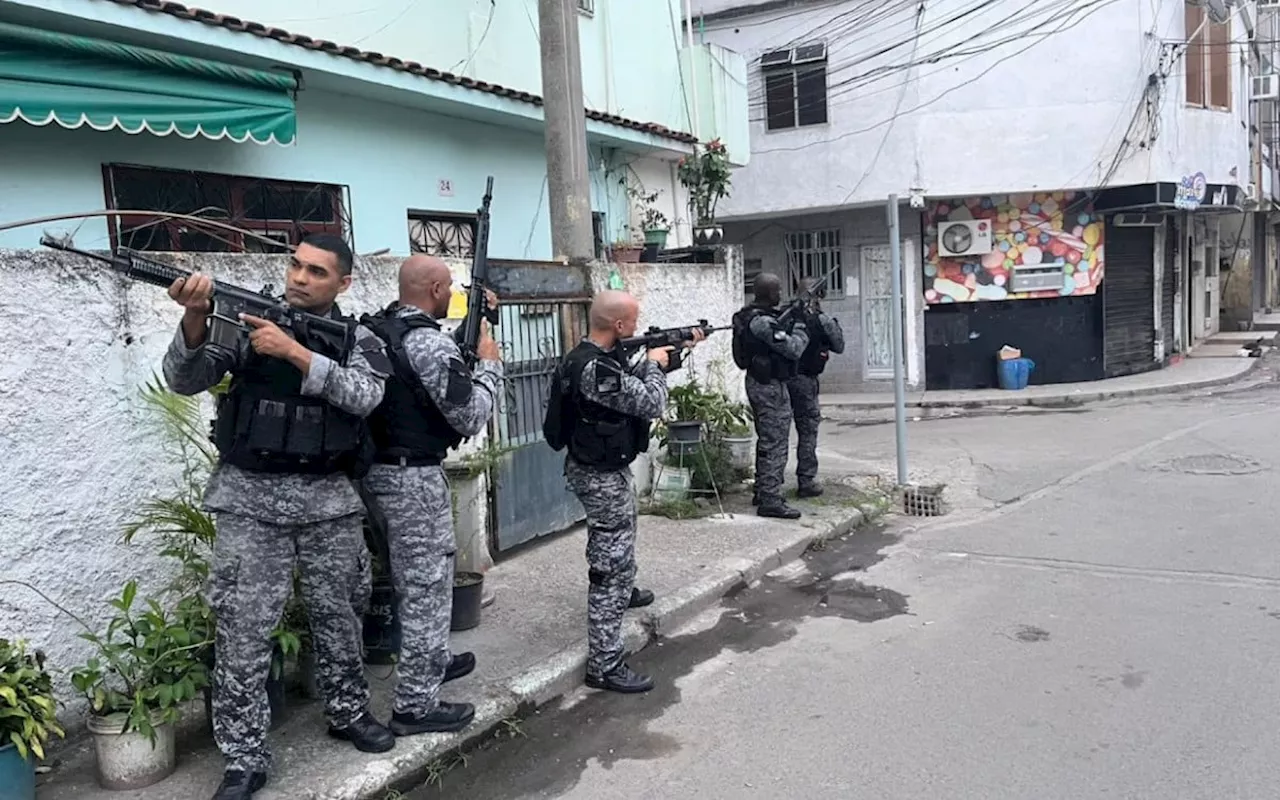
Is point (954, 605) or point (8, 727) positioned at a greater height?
point (8, 727)

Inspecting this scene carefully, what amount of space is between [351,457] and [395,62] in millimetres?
4616

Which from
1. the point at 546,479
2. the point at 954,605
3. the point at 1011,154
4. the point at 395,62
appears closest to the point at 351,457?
the point at 546,479

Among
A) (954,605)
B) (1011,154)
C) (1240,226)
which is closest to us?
(954,605)

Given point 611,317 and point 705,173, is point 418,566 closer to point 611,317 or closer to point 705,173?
point 611,317

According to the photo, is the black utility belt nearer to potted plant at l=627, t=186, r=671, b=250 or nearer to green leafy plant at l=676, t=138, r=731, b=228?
potted plant at l=627, t=186, r=671, b=250

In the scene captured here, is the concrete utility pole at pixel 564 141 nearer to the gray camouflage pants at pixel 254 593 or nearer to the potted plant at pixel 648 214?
the potted plant at pixel 648 214

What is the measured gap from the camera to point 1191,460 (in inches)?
344

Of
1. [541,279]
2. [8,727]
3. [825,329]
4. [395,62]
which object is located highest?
[395,62]

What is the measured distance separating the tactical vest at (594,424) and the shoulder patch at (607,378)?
0.17ft

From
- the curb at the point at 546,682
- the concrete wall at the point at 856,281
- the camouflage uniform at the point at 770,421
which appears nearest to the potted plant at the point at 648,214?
the camouflage uniform at the point at 770,421

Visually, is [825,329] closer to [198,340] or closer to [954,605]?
[954,605]

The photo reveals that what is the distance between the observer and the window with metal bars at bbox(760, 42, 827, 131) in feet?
50.9

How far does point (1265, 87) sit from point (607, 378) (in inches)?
842

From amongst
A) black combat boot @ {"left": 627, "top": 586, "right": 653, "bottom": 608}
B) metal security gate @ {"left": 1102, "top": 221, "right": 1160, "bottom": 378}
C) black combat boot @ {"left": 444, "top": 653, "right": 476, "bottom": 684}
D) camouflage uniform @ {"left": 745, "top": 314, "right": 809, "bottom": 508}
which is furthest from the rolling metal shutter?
black combat boot @ {"left": 444, "top": 653, "right": 476, "bottom": 684}
